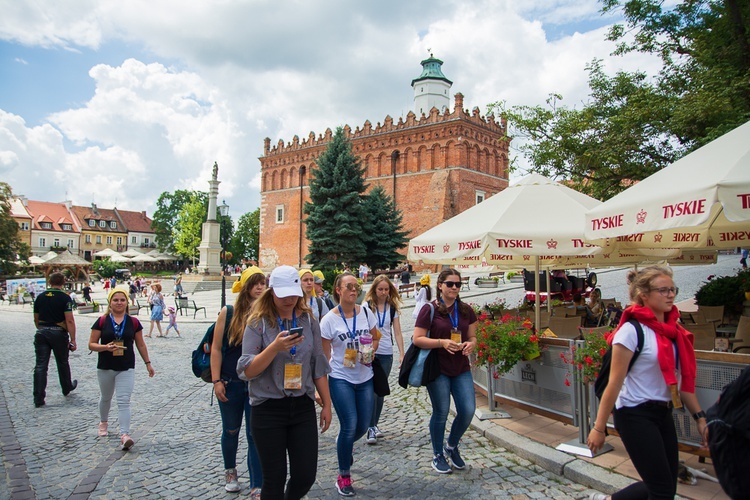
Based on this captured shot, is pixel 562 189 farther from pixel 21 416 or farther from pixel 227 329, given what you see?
pixel 21 416

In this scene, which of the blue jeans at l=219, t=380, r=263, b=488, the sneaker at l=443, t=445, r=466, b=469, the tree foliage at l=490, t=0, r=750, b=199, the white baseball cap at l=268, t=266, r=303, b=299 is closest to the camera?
the white baseball cap at l=268, t=266, r=303, b=299

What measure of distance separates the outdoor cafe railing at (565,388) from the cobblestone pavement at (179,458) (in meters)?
0.65

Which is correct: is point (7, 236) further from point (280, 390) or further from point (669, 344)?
point (669, 344)

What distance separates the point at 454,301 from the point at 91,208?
290 ft

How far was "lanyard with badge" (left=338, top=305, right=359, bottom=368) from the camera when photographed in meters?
→ 4.19

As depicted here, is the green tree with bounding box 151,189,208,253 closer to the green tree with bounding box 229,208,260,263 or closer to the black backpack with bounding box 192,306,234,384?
the green tree with bounding box 229,208,260,263

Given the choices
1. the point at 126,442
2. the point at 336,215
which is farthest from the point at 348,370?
the point at 336,215

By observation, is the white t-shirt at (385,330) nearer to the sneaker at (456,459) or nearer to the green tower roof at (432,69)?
the sneaker at (456,459)

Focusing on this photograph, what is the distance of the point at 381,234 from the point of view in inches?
1426

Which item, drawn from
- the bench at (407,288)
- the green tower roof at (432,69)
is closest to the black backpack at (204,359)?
the bench at (407,288)

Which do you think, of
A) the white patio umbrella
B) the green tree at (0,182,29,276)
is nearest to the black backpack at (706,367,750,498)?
the white patio umbrella

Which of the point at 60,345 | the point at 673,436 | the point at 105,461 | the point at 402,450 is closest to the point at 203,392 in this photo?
the point at 60,345

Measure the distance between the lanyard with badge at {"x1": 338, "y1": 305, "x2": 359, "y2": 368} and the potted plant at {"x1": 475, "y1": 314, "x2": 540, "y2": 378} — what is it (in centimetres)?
175

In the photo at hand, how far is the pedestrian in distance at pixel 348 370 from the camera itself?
4.04 metres
